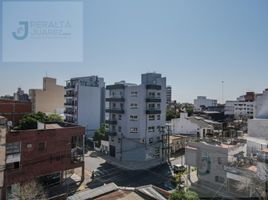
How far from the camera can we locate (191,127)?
52.6 m

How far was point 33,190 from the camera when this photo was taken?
69.2 feet

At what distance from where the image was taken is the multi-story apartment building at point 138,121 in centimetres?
3997

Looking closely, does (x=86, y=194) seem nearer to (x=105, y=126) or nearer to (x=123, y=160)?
(x=123, y=160)

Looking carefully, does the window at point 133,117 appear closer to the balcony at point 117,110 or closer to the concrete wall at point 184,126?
the balcony at point 117,110

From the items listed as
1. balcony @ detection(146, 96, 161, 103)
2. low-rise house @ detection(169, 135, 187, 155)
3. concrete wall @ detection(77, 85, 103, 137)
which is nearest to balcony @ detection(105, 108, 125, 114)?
balcony @ detection(146, 96, 161, 103)

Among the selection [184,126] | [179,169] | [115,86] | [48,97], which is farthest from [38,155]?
[48,97]

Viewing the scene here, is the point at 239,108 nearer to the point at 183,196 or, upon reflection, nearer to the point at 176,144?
the point at 176,144

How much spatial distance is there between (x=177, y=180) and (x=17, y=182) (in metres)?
17.9

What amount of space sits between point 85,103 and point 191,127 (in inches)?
966

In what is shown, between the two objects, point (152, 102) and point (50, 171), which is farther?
point (152, 102)

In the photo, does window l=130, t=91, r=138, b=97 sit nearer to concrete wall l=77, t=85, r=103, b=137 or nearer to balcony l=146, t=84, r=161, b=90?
balcony l=146, t=84, r=161, b=90

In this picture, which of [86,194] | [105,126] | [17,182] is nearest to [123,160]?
[105,126]

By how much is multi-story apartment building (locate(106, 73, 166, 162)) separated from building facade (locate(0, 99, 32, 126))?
80.8 feet

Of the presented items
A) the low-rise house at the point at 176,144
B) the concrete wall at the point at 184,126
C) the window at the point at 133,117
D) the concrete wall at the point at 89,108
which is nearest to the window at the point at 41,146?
the window at the point at 133,117
